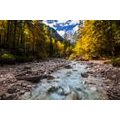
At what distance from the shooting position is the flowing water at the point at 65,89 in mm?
4363

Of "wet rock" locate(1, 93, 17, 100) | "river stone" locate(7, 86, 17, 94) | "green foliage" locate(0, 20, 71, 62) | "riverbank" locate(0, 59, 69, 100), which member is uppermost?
"green foliage" locate(0, 20, 71, 62)

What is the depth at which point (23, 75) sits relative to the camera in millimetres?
4633

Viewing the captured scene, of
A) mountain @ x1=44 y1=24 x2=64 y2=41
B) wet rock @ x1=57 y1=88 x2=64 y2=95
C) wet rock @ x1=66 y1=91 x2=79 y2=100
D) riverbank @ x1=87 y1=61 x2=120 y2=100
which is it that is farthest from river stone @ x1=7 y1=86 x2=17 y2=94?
riverbank @ x1=87 y1=61 x2=120 y2=100

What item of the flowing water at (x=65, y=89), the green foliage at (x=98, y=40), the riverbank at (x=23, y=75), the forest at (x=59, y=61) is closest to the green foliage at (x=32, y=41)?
the forest at (x=59, y=61)

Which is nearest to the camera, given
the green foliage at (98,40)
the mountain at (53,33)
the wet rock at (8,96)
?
the wet rock at (8,96)

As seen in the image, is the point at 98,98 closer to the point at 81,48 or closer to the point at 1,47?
the point at 81,48

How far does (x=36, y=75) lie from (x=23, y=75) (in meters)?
0.19

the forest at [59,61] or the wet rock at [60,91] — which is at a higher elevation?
the forest at [59,61]

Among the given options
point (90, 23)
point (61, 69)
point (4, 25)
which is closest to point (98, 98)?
point (61, 69)

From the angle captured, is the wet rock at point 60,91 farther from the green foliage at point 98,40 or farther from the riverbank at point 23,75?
the green foliage at point 98,40

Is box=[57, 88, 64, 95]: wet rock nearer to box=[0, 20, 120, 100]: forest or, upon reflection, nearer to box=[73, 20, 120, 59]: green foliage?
box=[0, 20, 120, 100]: forest

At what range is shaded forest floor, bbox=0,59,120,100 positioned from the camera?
14.4 ft

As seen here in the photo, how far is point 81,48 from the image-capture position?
4656mm
